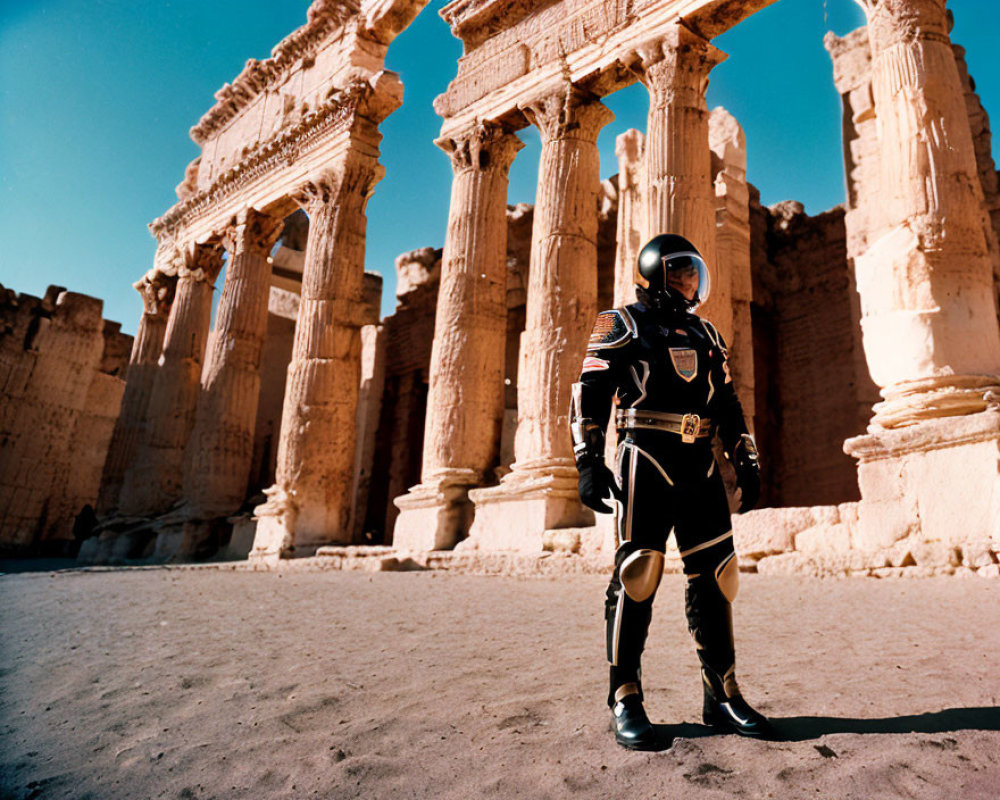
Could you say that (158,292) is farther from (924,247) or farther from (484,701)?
(484,701)

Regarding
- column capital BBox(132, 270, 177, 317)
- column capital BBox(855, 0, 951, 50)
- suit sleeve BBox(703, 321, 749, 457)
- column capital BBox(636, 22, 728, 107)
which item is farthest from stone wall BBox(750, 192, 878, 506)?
column capital BBox(132, 270, 177, 317)

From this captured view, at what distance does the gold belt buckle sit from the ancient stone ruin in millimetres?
4193

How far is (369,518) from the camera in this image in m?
17.9

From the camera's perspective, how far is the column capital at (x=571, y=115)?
35.3 ft

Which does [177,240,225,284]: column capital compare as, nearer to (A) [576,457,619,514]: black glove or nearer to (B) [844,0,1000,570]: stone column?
(B) [844,0,1000,570]: stone column

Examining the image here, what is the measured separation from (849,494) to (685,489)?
11.9 metres

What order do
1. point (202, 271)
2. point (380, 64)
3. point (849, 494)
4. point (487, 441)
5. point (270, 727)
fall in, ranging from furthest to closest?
point (202, 271) → point (380, 64) → point (849, 494) → point (487, 441) → point (270, 727)

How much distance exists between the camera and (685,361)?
2889 millimetres

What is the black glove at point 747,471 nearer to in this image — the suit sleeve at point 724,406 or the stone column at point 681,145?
the suit sleeve at point 724,406

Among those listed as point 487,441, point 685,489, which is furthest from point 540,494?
point 685,489

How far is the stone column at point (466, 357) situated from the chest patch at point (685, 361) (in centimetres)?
775

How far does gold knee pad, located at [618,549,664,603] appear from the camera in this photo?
2676 mm

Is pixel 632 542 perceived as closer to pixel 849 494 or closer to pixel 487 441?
pixel 487 441

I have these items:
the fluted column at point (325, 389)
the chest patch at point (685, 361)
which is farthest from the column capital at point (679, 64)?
the chest patch at point (685, 361)
